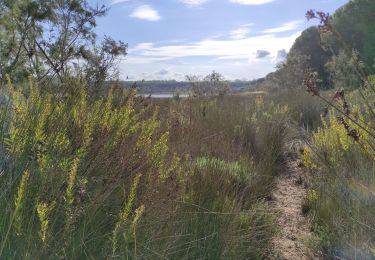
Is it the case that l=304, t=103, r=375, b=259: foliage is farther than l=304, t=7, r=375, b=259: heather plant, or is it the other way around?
l=304, t=103, r=375, b=259: foliage

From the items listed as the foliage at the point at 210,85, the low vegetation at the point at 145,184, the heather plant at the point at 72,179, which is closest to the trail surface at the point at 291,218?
the low vegetation at the point at 145,184

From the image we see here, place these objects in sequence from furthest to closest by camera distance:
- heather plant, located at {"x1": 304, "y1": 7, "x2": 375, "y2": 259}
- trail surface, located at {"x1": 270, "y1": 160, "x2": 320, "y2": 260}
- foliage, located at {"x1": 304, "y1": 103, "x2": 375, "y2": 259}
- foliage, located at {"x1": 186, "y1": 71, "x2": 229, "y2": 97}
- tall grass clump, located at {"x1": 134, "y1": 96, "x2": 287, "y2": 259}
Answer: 1. foliage, located at {"x1": 186, "y1": 71, "x2": 229, "y2": 97}
2. trail surface, located at {"x1": 270, "y1": 160, "x2": 320, "y2": 260}
3. foliage, located at {"x1": 304, "y1": 103, "x2": 375, "y2": 259}
4. tall grass clump, located at {"x1": 134, "y1": 96, "x2": 287, "y2": 259}
5. heather plant, located at {"x1": 304, "y1": 7, "x2": 375, "y2": 259}

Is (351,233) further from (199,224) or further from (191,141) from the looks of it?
(191,141)

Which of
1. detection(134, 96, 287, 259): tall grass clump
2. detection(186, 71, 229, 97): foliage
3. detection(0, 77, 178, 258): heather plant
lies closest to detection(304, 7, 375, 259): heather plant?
detection(134, 96, 287, 259): tall grass clump

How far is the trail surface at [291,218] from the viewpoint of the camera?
4062mm

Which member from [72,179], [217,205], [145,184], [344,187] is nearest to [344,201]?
[344,187]

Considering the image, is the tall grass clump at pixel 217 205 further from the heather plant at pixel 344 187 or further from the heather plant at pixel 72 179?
the heather plant at pixel 344 187

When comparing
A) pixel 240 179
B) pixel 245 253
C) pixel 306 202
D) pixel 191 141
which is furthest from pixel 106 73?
pixel 245 253

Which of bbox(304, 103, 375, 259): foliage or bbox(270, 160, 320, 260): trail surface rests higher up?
bbox(304, 103, 375, 259): foliage

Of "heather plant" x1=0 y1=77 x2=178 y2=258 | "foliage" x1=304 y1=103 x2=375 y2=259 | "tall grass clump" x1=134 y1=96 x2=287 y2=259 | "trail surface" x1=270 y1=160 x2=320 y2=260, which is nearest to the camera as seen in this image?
"heather plant" x1=0 y1=77 x2=178 y2=258

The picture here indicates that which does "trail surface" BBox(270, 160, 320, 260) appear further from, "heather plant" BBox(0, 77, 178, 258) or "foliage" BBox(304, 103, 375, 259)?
"heather plant" BBox(0, 77, 178, 258)

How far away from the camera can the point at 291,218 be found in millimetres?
5078

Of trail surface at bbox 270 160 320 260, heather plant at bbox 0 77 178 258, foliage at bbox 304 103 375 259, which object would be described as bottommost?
trail surface at bbox 270 160 320 260

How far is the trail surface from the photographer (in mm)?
4062
